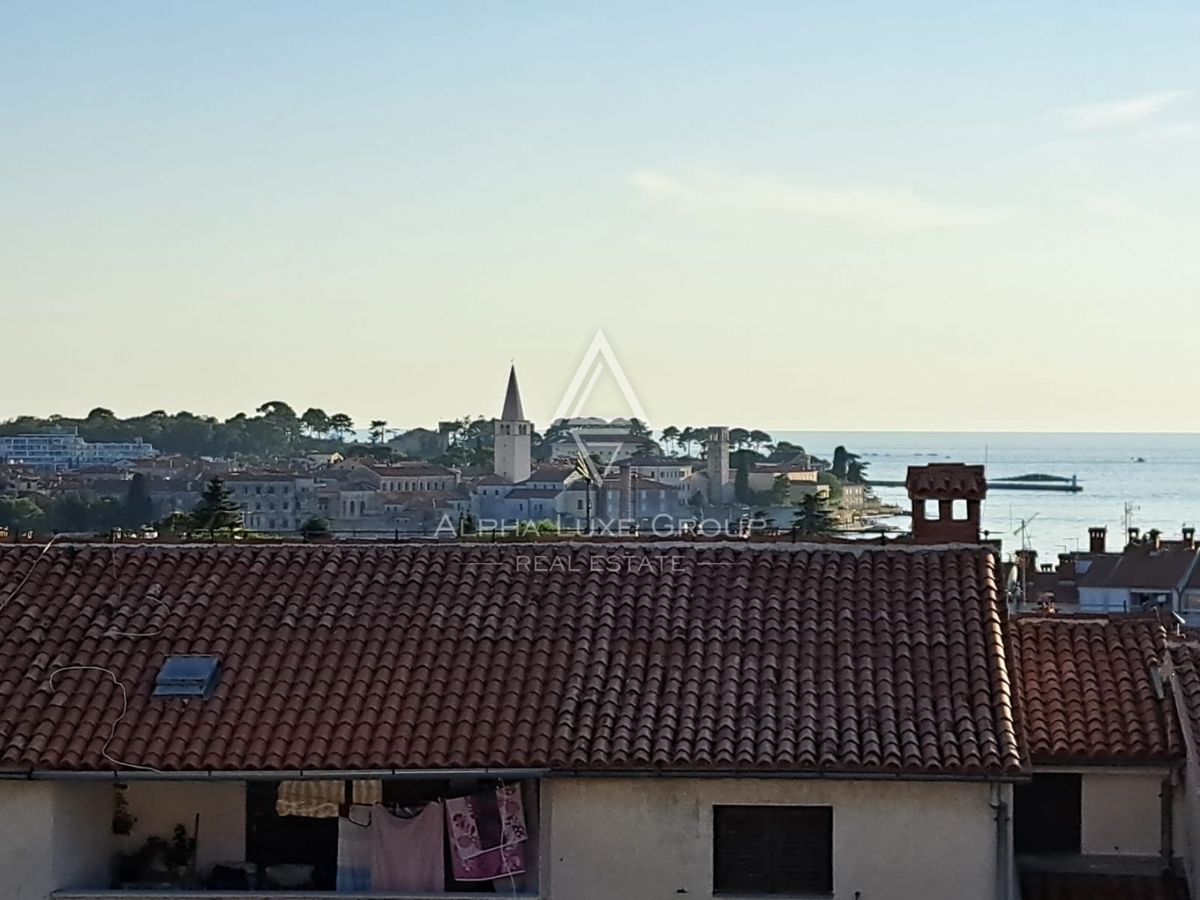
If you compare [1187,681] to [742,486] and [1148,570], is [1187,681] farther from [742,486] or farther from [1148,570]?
[742,486]

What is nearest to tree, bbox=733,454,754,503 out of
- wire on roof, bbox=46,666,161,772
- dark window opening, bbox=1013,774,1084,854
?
dark window opening, bbox=1013,774,1084,854

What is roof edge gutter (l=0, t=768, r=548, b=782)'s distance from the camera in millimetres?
11828

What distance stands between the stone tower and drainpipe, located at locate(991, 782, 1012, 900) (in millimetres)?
156758

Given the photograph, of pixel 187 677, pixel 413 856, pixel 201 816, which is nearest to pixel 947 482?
pixel 413 856

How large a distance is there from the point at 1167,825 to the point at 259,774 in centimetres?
622

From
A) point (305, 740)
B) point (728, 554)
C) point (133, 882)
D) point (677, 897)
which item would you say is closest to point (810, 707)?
point (677, 897)

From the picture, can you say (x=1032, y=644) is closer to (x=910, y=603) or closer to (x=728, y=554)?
(x=910, y=603)

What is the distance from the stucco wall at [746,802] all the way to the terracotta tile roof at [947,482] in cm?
337

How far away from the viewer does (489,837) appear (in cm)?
1241

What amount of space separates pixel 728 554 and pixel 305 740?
12.8 ft

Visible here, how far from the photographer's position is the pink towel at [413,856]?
1249cm

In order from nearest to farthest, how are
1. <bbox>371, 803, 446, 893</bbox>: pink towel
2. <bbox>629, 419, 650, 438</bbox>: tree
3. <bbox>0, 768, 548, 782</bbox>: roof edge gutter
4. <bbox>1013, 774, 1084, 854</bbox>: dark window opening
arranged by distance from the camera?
<bbox>0, 768, 548, 782</bbox>: roof edge gutter < <bbox>371, 803, 446, 893</bbox>: pink towel < <bbox>1013, 774, 1084, 854</bbox>: dark window opening < <bbox>629, 419, 650, 438</bbox>: tree

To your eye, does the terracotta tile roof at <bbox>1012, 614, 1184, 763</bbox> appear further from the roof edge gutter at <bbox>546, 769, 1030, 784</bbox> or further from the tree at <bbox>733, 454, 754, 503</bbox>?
the tree at <bbox>733, 454, 754, 503</bbox>

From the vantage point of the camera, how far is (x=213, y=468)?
18538 centimetres
